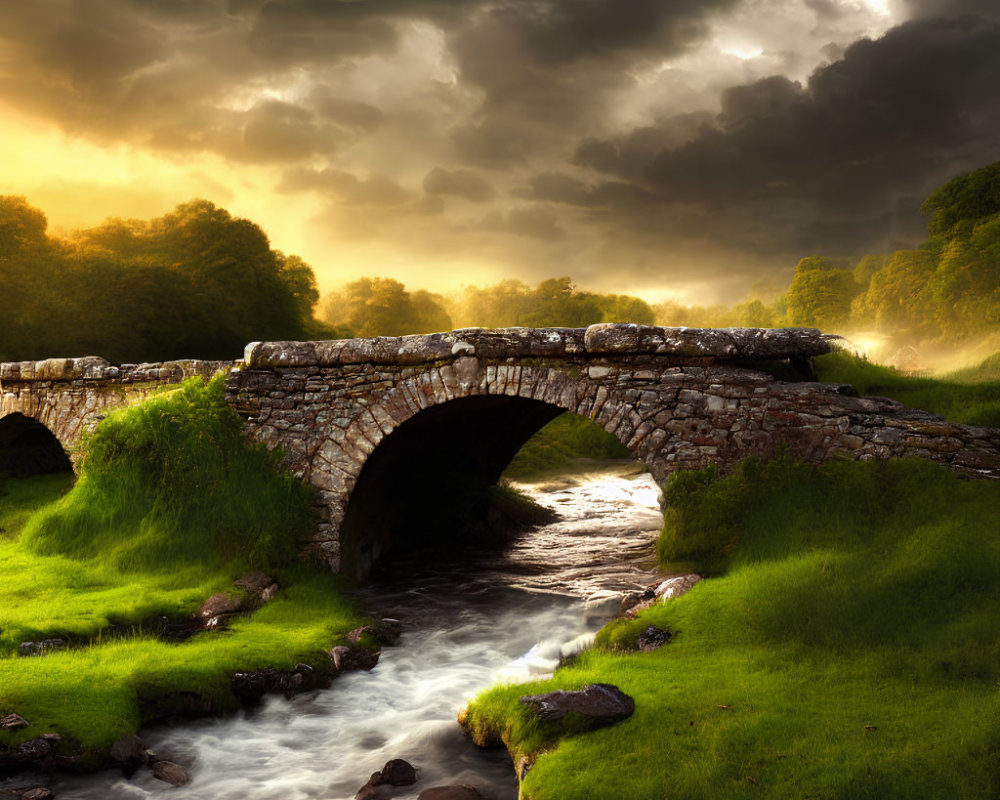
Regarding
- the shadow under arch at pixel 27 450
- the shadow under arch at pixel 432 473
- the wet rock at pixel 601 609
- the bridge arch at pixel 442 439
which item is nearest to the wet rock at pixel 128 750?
the bridge arch at pixel 442 439

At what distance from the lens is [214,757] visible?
5.47 metres

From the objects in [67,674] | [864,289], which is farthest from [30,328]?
[864,289]

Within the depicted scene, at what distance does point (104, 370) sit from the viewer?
41.2 feet

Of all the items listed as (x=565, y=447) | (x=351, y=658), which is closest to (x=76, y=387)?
(x=351, y=658)

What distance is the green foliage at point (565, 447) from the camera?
25.2 m

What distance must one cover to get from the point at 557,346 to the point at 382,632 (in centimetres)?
370

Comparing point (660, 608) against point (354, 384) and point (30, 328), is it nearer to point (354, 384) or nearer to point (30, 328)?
point (354, 384)

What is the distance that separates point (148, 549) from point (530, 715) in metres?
5.99

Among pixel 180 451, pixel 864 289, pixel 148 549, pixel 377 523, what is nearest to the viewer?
pixel 148 549

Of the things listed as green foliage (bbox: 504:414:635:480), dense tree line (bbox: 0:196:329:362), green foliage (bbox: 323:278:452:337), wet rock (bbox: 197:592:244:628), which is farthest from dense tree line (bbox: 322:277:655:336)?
wet rock (bbox: 197:592:244:628)

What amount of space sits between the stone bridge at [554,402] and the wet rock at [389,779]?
4165 millimetres

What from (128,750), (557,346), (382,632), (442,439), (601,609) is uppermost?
(557,346)

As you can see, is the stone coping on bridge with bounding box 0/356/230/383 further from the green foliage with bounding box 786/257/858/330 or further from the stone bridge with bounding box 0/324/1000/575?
the green foliage with bounding box 786/257/858/330

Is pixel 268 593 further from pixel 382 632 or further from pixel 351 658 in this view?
pixel 351 658
